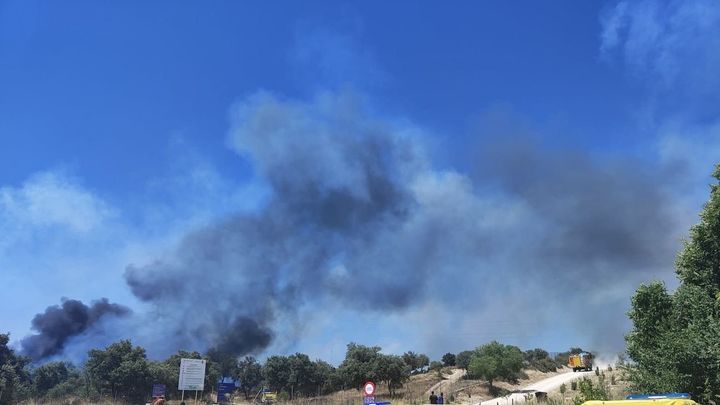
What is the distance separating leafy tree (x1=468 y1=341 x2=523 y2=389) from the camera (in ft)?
214

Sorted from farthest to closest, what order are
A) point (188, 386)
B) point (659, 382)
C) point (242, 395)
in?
point (242, 395), point (188, 386), point (659, 382)

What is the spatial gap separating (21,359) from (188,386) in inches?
1515

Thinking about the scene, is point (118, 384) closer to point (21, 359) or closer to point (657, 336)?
point (21, 359)

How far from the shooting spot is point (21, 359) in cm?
6875

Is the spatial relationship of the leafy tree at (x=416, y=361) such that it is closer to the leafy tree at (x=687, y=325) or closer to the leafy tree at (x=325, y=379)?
the leafy tree at (x=325, y=379)

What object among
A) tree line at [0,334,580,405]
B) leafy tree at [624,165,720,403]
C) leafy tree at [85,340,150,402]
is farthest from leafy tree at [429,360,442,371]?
leafy tree at [624,165,720,403]

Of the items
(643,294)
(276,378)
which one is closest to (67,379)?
(276,378)

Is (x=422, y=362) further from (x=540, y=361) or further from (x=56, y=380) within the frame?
(x=56, y=380)

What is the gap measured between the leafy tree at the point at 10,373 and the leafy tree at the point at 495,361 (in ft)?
174

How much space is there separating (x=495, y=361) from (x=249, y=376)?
1692 inches

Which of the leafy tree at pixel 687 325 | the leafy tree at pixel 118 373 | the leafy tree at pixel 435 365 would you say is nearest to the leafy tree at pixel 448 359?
the leafy tree at pixel 435 365

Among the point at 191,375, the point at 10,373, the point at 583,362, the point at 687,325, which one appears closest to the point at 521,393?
the point at 583,362

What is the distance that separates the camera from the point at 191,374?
148 ft

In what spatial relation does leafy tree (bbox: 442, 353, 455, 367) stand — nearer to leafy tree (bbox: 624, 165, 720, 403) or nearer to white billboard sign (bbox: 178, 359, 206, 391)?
white billboard sign (bbox: 178, 359, 206, 391)
